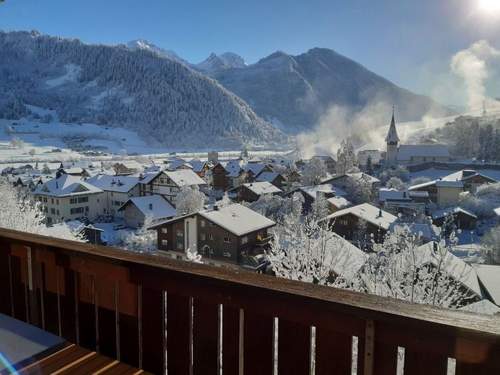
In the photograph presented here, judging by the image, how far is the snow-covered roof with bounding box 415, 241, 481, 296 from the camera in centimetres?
1170

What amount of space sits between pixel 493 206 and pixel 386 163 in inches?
940

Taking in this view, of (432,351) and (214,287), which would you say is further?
(214,287)

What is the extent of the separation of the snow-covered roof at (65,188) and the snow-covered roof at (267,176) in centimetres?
1689

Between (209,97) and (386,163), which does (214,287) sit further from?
(209,97)

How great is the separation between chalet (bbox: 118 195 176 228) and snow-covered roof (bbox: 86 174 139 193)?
191 inches

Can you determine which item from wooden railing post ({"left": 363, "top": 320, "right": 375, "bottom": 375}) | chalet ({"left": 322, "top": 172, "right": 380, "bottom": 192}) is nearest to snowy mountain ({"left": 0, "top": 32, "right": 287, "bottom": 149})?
chalet ({"left": 322, "top": 172, "right": 380, "bottom": 192})

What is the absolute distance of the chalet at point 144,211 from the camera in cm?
2739

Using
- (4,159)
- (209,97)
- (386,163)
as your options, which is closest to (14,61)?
(209,97)

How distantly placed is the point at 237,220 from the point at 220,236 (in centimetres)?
136

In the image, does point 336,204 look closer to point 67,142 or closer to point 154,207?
point 154,207

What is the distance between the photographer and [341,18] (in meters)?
16.6

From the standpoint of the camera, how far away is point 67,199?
3006 cm

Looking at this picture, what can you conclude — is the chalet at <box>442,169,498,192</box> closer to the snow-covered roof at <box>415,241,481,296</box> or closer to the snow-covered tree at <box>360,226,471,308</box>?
the snow-covered roof at <box>415,241,481,296</box>

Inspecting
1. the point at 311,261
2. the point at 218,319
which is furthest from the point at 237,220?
the point at 218,319
